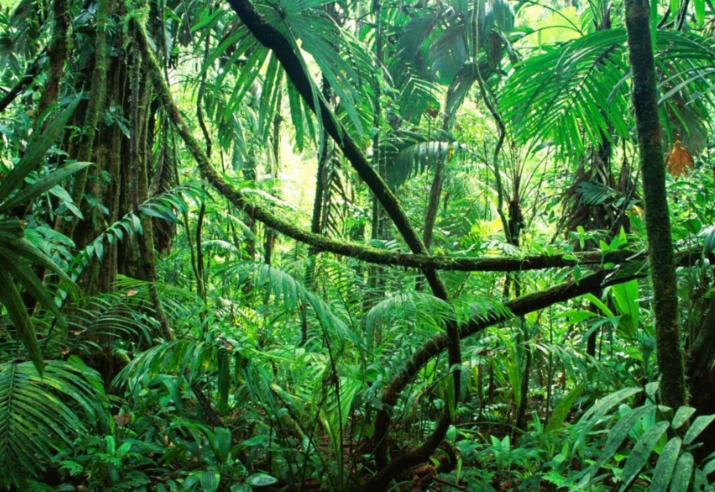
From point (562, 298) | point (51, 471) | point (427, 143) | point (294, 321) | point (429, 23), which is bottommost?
point (51, 471)

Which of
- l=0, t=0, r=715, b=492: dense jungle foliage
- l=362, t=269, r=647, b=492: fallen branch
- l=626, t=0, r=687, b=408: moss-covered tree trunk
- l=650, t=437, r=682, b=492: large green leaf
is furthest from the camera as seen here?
l=362, t=269, r=647, b=492: fallen branch

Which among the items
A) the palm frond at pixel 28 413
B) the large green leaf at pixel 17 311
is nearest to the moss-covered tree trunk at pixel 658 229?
the large green leaf at pixel 17 311

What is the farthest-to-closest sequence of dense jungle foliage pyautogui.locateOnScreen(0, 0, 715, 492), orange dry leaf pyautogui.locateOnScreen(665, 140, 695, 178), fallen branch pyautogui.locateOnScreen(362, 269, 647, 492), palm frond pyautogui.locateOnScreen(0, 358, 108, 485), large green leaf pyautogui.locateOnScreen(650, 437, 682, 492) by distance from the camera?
orange dry leaf pyautogui.locateOnScreen(665, 140, 695, 178)
fallen branch pyautogui.locateOnScreen(362, 269, 647, 492)
palm frond pyautogui.locateOnScreen(0, 358, 108, 485)
dense jungle foliage pyautogui.locateOnScreen(0, 0, 715, 492)
large green leaf pyautogui.locateOnScreen(650, 437, 682, 492)

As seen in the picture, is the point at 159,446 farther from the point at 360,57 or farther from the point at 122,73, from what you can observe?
the point at 122,73

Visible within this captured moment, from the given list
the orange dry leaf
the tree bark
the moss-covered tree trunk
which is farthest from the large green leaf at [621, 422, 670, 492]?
the orange dry leaf

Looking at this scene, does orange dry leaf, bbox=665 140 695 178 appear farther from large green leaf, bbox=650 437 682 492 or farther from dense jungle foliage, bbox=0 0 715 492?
large green leaf, bbox=650 437 682 492

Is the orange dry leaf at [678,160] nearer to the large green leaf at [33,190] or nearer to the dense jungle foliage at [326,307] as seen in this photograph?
the dense jungle foliage at [326,307]

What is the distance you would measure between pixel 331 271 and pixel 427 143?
6.33 feet

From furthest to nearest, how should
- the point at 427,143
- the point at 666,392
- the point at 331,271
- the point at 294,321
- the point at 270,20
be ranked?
the point at 427,143 < the point at 294,321 < the point at 331,271 < the point at 270,20 < the point at 666,392

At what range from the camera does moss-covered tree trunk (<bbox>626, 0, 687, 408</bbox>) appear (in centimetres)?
107

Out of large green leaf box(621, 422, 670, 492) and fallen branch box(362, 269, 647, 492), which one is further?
fallen branch box(362, 269, 647, 492)

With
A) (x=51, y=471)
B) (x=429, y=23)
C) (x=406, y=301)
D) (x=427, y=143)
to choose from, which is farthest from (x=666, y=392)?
(x=429, y=23)

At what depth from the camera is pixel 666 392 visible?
1071 millimetres

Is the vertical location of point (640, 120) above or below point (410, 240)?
above
